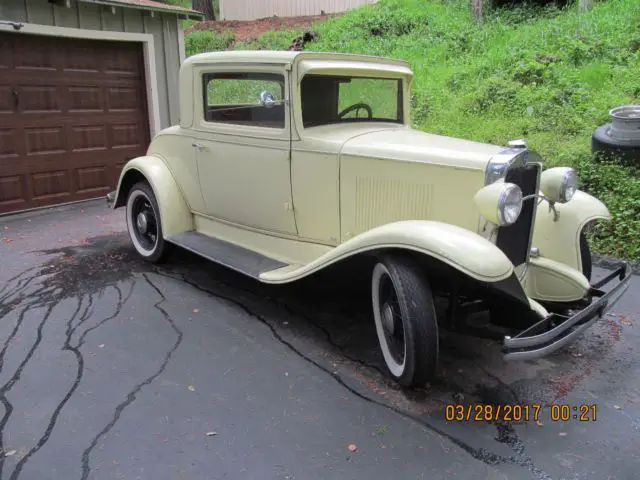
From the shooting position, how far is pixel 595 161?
5961 mm

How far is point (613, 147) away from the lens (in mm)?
5746

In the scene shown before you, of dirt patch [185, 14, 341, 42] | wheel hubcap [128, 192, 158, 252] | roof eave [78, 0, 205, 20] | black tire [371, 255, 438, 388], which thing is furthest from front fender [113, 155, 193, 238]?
dirt patch [185, 14, 341, 42]

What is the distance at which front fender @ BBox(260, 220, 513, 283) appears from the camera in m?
2.54

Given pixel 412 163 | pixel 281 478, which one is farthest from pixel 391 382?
pixel 412 163

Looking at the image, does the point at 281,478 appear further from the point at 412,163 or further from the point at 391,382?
the point at 412,163

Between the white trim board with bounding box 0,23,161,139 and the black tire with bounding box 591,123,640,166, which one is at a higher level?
the white trim board with bounding box 0,23,161,139

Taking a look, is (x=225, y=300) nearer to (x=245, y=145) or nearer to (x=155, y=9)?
(x=245, y=145)

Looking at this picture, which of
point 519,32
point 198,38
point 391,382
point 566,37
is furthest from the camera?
point 198,38

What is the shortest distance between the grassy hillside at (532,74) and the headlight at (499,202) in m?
2.99

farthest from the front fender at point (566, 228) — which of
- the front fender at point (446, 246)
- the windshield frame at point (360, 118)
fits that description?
the windshield frame at point (360, 118)

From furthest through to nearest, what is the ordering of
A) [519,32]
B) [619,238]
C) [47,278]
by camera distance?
[519,32] → [619,238] → [47,278]

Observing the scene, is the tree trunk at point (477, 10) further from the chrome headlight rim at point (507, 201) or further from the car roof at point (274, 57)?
the chrome headlight rim at point (507, 201)

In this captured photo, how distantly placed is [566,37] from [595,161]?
4.68 meters

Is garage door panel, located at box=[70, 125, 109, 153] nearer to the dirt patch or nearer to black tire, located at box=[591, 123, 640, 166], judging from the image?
black tire, located at box=[591, 123, 640, 166]
